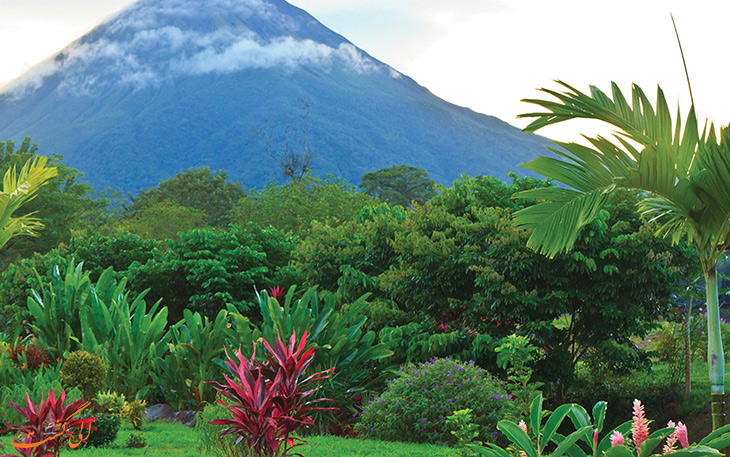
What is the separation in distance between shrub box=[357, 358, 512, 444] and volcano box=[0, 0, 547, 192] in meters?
113

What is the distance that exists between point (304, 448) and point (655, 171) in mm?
4125

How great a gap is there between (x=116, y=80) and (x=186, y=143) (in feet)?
102

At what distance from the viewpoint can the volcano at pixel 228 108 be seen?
422 feet

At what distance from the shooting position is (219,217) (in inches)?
2126

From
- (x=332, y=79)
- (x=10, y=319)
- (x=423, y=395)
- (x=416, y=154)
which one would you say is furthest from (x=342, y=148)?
(x=423, y=395)

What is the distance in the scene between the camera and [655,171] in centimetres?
577

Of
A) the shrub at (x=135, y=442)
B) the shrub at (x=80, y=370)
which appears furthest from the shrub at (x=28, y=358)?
the shrub at (x=135, y=442)

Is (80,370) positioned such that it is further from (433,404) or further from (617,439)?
(617,439)

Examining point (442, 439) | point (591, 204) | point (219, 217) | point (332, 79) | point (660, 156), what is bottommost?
point (219, 217)

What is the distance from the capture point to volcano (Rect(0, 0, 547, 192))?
129 metres

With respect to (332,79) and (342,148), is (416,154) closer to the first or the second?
(342,148)

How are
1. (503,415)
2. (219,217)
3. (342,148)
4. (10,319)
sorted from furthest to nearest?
1. (342,148)
2. (219,217)
3. (10,319)
4. (503,415)

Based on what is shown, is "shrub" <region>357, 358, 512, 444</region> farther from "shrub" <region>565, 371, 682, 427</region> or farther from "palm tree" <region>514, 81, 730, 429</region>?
"shrub" <region>565, 371, 682, 427</region>

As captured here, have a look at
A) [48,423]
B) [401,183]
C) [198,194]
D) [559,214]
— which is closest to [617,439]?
[559,214]
